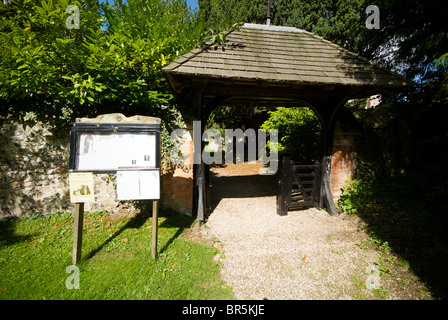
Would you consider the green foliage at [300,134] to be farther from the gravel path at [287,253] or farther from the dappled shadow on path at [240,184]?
the gravel path at [287,253]

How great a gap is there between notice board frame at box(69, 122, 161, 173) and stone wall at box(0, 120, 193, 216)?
138 centimetres

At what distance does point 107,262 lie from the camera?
285 centimetres

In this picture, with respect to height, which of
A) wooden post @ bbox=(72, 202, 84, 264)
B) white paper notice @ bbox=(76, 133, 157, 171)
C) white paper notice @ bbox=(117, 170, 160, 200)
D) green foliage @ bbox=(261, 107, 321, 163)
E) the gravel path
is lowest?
the gravel path

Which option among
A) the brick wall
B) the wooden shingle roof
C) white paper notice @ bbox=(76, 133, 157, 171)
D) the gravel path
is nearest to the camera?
the gravel path

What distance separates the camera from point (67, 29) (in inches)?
131

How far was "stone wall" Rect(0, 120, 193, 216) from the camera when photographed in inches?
152

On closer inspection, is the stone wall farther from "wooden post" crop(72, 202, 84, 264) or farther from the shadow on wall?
"wooden post" crop(72, 202, 84, 264)

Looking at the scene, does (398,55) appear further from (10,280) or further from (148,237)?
(10,280)

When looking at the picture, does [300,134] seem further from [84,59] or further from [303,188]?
[84,59]

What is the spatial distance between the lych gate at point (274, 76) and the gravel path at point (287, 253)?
800 mm

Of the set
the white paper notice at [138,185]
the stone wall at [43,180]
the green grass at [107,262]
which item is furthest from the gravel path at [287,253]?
the white paper notice at [138,185]

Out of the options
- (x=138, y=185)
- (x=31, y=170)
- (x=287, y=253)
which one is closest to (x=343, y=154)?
(x=287, y=253)

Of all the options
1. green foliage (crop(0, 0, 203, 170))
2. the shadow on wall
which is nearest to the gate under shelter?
green foliage (crop(0, 0, 203, 170))

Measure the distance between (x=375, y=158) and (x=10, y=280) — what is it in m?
7.34
